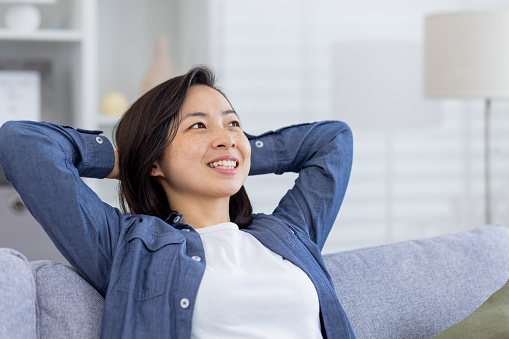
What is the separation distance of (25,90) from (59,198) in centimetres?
213

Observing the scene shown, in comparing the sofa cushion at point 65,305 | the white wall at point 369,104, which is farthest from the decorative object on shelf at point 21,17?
the sofa cushion at point 65,305

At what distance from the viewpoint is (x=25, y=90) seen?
126 inches

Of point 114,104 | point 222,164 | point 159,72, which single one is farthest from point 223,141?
point 114,104

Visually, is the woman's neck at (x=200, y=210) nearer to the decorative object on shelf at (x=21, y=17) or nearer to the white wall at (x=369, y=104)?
the white wall at (x=369, y=104)

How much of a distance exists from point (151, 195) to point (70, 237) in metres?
0.30

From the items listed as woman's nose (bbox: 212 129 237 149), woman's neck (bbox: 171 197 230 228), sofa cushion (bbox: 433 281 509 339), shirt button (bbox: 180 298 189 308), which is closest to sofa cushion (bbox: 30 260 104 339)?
shirt button (bbox: 180 298 189 308)

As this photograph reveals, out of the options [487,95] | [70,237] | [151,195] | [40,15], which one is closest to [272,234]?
[151,195]

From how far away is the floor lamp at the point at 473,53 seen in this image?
261 cm

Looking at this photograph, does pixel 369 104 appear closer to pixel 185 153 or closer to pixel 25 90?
pixel 25 90

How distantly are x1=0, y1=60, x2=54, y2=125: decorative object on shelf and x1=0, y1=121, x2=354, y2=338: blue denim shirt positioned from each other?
1.90 m

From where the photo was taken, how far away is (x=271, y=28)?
339cm

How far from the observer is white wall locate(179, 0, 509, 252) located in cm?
339

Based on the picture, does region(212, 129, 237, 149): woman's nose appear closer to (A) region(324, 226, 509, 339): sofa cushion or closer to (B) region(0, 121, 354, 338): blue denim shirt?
(B) region(0, 121, 354, 338): blue denim shirt

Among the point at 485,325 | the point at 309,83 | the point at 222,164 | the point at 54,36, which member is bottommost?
the point at 485,325
